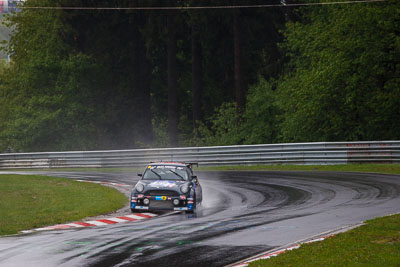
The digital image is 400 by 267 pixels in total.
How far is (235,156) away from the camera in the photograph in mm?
33750

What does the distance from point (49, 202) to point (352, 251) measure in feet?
40.1

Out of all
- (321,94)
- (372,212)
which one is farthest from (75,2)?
(372,212)

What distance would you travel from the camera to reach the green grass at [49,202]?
16.8 metres

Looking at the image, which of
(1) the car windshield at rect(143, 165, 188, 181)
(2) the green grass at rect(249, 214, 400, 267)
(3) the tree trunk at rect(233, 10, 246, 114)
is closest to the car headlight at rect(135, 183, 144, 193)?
(1) the car windshield at rect(143, 165, 188, 181)

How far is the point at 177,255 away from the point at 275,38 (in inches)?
1575

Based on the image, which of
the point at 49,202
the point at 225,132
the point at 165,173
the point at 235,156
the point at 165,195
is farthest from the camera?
the point at 225,132

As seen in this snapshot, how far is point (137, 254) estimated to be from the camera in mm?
11492

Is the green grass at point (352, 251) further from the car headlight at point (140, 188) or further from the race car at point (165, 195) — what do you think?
the car headlight at point (140, 188)

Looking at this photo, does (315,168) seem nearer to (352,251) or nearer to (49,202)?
(49,202)

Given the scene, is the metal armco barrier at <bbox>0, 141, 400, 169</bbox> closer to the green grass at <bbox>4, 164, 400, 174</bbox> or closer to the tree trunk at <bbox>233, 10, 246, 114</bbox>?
the green grass at <bbox>4, 164, 400, 174</bbox>

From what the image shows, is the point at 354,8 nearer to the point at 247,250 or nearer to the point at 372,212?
the point at 372,212

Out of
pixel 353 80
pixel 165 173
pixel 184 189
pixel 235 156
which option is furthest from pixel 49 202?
pixel 353 80

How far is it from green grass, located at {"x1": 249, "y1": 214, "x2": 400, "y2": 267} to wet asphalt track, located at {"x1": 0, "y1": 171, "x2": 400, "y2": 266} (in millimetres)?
878

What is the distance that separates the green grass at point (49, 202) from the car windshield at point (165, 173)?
1463mm
